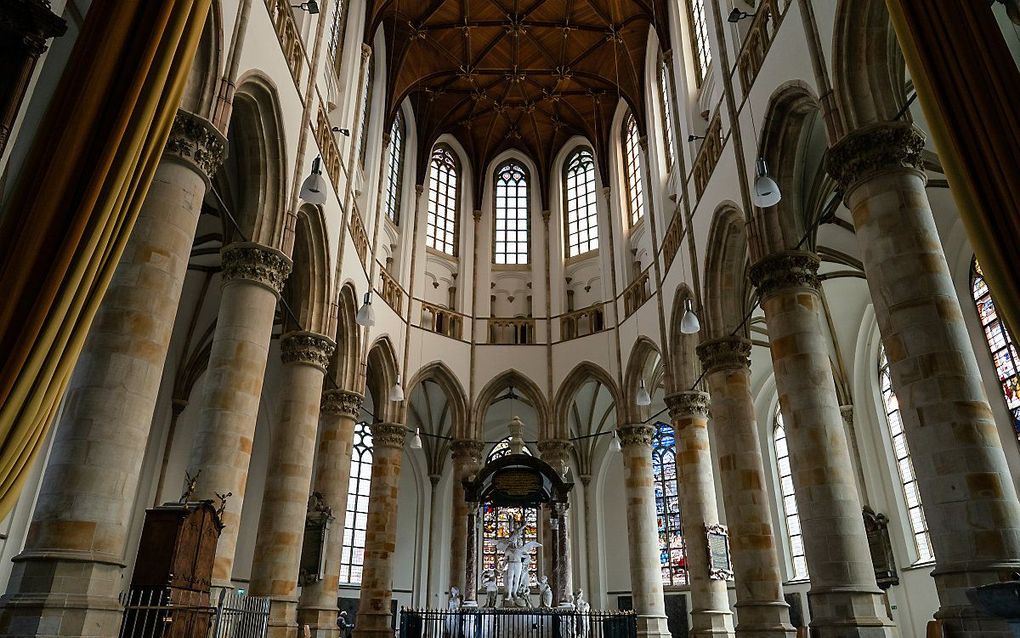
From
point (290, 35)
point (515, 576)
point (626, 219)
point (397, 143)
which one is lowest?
point (515, 576)

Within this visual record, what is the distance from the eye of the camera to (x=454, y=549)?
70.7ft

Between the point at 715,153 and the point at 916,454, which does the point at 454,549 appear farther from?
the point at 916,454

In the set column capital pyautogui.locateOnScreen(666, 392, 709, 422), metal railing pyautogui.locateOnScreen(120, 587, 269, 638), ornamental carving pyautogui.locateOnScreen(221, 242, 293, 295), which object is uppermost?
ornamental carving pyautogui.locateOnScreen(221, 242, 293, 295)

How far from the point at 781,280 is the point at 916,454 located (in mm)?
4717

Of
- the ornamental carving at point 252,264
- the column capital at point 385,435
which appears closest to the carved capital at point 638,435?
the column capital at point 385,435

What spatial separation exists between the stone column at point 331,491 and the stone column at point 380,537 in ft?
5.81

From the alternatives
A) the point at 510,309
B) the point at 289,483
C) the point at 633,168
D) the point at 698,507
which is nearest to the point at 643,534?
the point at 698,507

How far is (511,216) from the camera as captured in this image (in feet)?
89.5

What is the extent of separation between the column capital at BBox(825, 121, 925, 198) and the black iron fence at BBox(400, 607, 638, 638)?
11156mm

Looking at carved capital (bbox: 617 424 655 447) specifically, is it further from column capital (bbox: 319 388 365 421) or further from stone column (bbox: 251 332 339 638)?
stone column (bbox: 251 332 339 638)

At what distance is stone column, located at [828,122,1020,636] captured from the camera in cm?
693

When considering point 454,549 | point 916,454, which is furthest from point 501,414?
point 916,454

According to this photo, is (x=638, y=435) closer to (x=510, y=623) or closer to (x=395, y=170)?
(x=510, y=623)

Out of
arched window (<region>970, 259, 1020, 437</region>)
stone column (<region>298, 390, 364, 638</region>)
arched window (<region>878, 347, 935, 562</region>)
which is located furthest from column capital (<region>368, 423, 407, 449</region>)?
arched window (<region>970, 259, 1020, 437</region>)
